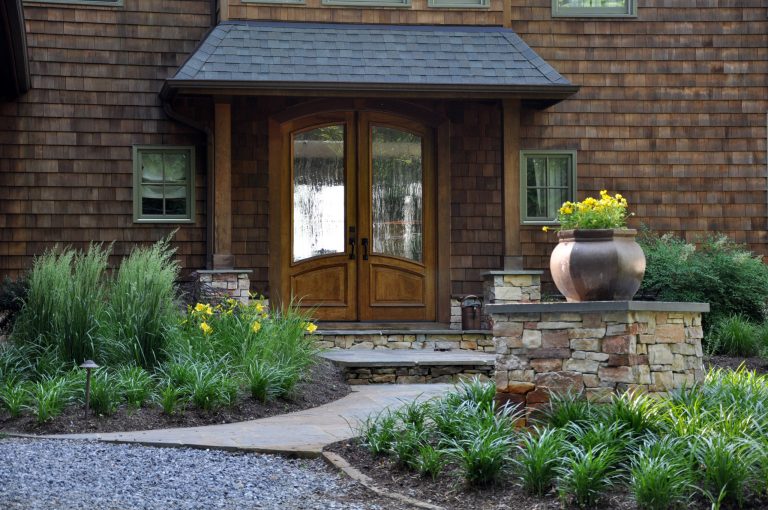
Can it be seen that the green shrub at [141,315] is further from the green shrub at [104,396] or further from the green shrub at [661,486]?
the green shrub at [661,486]

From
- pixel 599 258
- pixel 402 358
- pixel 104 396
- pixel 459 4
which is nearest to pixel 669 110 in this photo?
pixel 459 4

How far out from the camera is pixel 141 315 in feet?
25.2

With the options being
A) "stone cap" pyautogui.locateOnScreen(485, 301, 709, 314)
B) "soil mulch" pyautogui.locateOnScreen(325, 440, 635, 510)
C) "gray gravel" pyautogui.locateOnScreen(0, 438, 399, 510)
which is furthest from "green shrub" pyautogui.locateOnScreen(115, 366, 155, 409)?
"stone cap" pyautogui.locateOnScreen(485, 301, 709, 314)

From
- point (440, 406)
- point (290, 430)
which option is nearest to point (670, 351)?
point (440, 406)

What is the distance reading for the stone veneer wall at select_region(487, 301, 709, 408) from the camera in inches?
225

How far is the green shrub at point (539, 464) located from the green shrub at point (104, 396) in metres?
2.91

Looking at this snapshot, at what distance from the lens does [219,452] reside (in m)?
5.74

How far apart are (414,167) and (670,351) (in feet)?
20.1

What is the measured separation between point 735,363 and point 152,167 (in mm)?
6388

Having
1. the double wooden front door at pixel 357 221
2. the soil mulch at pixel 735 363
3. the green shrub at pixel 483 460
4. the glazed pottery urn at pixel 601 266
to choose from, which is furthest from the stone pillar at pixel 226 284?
the green shrub at pixel 483 460

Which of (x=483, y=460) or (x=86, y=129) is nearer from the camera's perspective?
(x=483, y=460)

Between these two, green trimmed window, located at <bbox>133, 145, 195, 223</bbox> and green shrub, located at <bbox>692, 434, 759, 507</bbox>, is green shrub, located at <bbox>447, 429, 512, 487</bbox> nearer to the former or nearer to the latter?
green shrub, located at <bbox>692, 434, 759, 507</bbox>

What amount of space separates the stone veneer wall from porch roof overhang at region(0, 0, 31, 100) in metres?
5.48

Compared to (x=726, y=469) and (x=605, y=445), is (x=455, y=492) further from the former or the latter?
(x=726, y=469)
